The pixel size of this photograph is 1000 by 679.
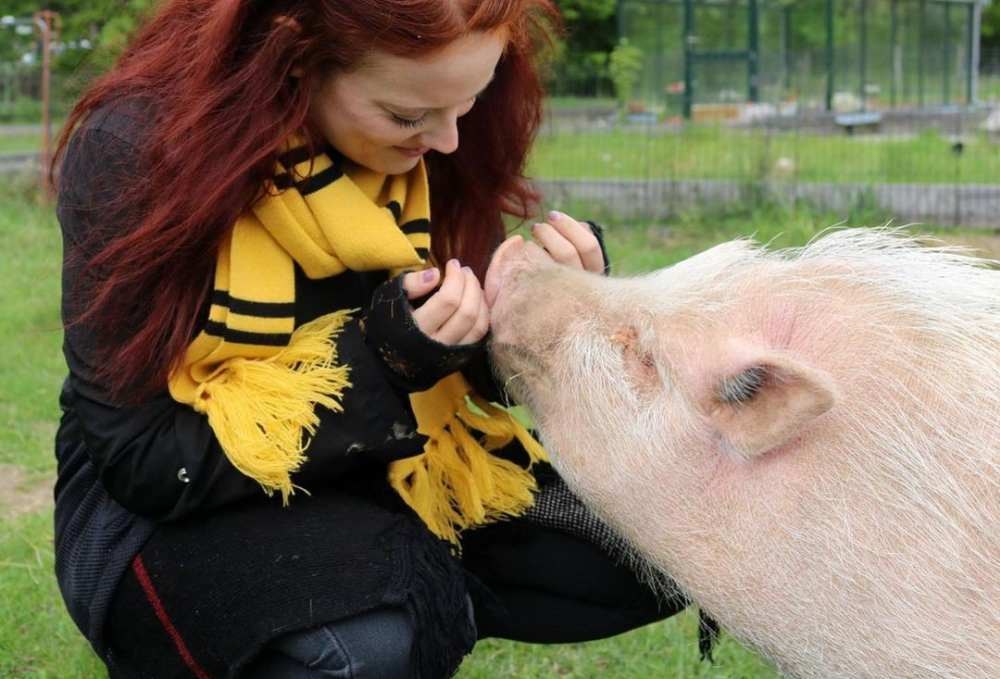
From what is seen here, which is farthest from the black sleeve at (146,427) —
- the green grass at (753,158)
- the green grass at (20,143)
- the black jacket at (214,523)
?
the green grass at (20,143)

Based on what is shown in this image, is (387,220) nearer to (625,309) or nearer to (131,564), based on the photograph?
(625,309)

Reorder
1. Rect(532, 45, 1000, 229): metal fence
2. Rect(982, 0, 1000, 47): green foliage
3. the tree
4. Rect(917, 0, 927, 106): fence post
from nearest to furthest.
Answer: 1. Rect(532, 45, 1000, 229): metal fence
2. the tree
3. Rect(917, 0, 927, 106): fence post
4. Rect(982, 0, 1000, 47): green foliage

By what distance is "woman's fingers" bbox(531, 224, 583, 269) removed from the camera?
6.80ft

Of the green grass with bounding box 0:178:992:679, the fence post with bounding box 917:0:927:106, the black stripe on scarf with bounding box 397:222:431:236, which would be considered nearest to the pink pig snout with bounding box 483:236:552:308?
the black stripe on scarf with bounding box 397:222:431:236

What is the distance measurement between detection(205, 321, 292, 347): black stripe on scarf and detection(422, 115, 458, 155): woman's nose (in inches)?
13.8

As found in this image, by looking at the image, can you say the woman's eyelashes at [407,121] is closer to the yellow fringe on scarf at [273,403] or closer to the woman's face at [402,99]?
the woman's face at [402,99]

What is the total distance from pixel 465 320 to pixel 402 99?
31cm

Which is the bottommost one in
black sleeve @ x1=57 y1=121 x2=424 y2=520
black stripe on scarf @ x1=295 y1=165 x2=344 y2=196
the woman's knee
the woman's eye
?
the woman's knee

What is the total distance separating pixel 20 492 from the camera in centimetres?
358

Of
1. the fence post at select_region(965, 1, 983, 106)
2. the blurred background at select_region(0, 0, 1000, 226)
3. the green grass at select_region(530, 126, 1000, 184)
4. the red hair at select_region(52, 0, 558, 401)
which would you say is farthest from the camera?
the fence post at select_region(965, 1, 983, 106)

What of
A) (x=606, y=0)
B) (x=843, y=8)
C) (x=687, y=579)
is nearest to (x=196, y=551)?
(x=687, y=579)

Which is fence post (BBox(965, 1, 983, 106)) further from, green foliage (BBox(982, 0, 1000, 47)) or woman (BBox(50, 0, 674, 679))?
woman (BBox(50, 0, 674, 679))

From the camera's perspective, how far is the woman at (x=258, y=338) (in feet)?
5.89

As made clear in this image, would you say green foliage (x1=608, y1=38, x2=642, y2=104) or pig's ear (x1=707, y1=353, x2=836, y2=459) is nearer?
pig's ear (x1=707, y1=353, x2=836, y2=459)
